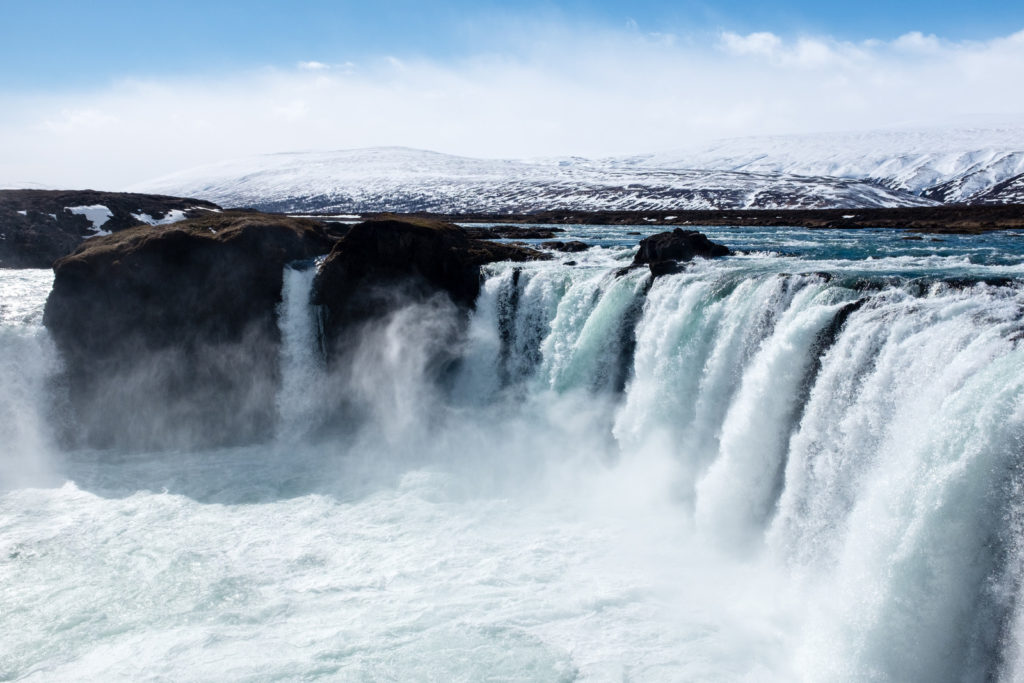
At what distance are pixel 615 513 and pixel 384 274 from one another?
14.6 meters

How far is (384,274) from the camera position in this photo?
2800cm

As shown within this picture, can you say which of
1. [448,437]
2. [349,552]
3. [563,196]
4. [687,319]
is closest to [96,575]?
[349,552]

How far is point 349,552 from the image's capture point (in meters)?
17.4

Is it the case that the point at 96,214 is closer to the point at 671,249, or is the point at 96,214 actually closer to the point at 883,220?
the point at 671,249

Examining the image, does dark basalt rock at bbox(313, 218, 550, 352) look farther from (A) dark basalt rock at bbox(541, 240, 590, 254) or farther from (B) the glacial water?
(A) dark basalt rock at bbox(541, 240, 590, 254)

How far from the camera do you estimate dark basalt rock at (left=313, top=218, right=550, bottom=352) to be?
27797 millimetres

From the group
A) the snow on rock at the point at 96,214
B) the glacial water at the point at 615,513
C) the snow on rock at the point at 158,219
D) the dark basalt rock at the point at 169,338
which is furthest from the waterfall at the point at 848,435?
the snow on rock at the point at 96,214

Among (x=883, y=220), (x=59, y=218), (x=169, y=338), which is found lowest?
(x=169, y=338)

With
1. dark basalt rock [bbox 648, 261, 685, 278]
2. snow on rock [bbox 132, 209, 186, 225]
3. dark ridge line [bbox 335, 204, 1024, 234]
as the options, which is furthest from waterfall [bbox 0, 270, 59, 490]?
dark ridge line [bbox 335, 204, 1024, 234]

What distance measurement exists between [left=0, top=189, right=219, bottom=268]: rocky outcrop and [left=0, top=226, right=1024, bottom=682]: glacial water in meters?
18.0

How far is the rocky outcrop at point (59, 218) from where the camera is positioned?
134 feet

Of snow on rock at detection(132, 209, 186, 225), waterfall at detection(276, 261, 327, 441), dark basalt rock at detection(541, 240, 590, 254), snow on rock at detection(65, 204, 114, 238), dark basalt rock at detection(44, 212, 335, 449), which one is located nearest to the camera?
dark basalt rock at detection(44, 212, 335, 449)

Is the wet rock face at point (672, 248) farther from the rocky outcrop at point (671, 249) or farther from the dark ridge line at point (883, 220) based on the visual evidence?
the dark ridge line at point (883, 220)

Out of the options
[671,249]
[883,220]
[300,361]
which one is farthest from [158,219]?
[883,220]
